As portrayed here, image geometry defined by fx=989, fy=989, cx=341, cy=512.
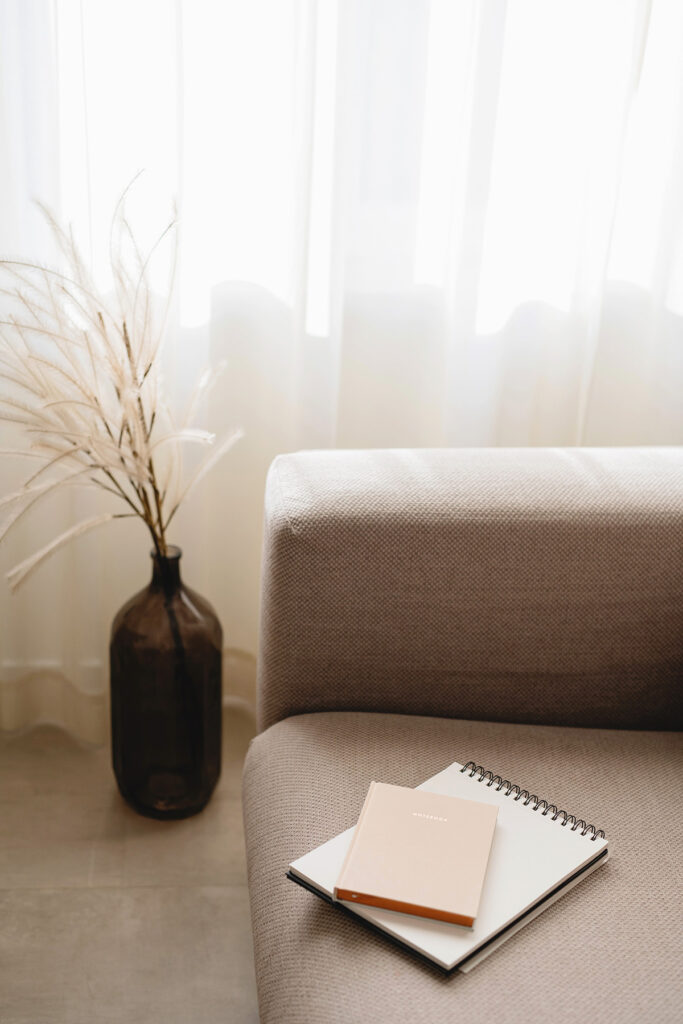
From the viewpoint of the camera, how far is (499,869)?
3.03 ft

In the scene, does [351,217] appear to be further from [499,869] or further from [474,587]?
[499,869]

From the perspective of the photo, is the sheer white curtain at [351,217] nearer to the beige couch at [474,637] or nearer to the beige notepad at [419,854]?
the beige couch at [474,637]

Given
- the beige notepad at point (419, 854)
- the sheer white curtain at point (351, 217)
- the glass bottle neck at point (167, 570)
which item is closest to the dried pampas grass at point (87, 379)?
the glass bottle neck at point (167, 570)

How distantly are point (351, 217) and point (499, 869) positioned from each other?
39.7 inches

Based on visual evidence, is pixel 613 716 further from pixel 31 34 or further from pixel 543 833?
pixel 31 34

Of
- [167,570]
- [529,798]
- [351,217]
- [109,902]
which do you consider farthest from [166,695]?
[351,217]

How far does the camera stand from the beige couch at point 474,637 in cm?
106

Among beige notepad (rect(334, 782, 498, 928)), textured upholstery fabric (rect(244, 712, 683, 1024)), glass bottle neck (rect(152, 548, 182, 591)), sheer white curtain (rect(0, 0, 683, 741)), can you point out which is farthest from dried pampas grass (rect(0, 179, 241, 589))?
beige notepad (rect(334, 782, 498, 928))

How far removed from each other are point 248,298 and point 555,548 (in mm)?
690

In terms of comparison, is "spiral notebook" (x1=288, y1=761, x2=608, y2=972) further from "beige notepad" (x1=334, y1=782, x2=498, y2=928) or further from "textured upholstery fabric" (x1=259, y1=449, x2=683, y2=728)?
"textured upholstery fabric" (x1=259, y1=449, x2=683, y2=728)

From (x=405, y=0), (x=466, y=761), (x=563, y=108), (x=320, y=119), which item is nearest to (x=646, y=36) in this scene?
(x=563, y=108)

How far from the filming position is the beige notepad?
2.82 ft

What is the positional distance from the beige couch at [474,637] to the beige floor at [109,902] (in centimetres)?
39

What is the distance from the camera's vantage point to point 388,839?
0.92 meters
